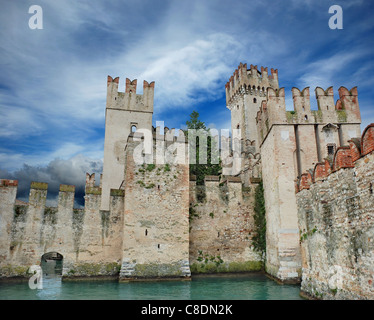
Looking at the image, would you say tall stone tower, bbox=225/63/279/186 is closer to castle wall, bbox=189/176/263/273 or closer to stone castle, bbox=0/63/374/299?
castle wall, bbox=189/176/263/273

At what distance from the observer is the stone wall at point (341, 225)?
6.70m

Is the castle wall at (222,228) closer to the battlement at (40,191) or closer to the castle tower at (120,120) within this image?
the battlement at (40,191)

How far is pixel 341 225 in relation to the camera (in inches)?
309

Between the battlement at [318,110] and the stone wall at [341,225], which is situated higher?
the battlement at [318,110]

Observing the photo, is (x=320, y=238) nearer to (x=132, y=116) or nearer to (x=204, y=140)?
(x=132, y=116)

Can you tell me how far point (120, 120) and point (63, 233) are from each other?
10.5m

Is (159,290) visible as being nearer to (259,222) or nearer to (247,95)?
(259,222)

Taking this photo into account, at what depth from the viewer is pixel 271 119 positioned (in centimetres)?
1528

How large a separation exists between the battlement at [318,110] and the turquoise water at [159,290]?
8.42 m

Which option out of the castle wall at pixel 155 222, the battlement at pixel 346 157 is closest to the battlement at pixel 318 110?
the battlement at pixel 346 157

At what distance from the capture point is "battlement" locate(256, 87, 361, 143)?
15289 millimetres

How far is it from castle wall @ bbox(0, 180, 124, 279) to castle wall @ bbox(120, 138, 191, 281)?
1528mm

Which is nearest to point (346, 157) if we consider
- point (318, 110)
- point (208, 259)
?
point (318, 110)

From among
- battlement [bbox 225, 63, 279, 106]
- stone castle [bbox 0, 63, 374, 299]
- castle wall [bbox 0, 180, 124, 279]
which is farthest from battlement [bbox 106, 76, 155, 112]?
battlement [bbox 225, 63, 279, 106]
